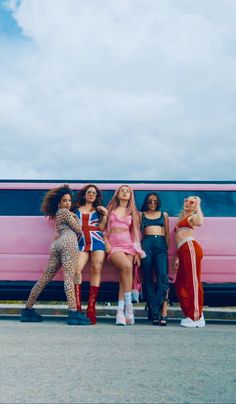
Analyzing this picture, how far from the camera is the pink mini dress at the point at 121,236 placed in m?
7.79

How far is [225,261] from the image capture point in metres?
8.09

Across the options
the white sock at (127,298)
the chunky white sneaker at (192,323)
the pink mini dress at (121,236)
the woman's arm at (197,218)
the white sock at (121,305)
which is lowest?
the chunky white sneaker at (192,323)

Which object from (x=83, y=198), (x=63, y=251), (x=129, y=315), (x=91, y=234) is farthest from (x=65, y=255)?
(x=129, y=315)

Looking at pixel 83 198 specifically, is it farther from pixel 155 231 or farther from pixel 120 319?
pixel 120 319

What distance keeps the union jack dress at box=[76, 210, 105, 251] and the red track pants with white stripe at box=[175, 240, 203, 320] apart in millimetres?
987

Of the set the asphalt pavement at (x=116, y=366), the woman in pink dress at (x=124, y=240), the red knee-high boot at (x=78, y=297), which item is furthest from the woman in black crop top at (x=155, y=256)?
the asphalt pavement at (x=116, y=366)

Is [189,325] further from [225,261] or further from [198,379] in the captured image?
[198,379]

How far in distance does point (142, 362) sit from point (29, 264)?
3984mm

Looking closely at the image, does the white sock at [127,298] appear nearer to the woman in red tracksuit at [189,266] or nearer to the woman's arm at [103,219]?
the woman in red tracksuit at [189,266]

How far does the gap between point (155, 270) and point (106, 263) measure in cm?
69

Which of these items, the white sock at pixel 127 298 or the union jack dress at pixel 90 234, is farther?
the union jack dress at pixel 90 234

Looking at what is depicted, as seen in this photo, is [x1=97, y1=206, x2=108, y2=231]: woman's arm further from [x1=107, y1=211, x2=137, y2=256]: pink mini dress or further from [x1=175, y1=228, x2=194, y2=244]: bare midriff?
[x1=175, y1=228, x2=194, y2=244]: bare midriff

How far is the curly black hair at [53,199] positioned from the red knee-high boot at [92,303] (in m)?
1.05

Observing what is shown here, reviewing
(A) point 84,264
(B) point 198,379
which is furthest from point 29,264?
(B) point 198,379
